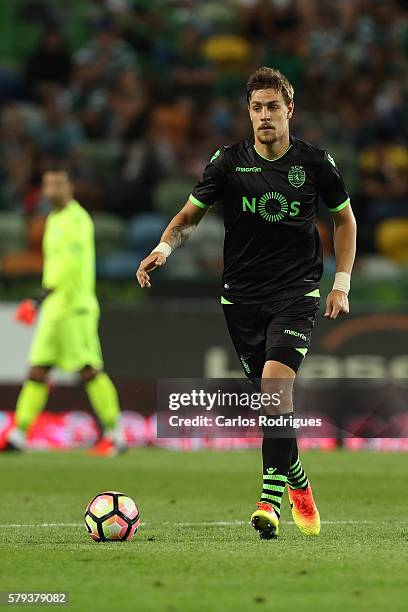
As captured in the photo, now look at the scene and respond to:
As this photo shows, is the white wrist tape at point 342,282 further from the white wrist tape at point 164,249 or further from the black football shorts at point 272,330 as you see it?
the white wrist tape at point 164,249

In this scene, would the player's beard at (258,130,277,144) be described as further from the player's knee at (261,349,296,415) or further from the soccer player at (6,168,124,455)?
the soccer player at (6,168,124,455)

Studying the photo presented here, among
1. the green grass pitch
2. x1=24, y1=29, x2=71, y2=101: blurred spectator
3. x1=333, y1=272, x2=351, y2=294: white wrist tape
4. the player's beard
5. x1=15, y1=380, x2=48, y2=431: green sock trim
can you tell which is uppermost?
x1=24, y1=29, x2=71, y2=101: blurred spectator

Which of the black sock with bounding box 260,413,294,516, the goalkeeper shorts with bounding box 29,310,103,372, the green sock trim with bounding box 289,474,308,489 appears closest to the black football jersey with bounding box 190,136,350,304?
the black sock with bounding box 260,413,294,516

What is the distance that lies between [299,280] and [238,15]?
13.3 m

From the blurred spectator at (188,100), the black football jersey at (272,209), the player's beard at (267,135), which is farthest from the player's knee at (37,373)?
the player's beard at (267,135)

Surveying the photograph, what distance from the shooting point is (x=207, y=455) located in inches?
510

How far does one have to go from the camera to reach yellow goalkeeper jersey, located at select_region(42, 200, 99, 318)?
12.1 metres

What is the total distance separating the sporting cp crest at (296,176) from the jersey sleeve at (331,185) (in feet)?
0.28

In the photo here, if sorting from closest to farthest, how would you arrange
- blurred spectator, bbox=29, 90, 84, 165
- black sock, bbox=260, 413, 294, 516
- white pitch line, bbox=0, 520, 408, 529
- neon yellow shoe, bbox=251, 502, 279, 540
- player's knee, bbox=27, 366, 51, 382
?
neon yellow shoe, bbox=251, 502, 279, 540 < black sock, bbox=260, 413, 294, 516 < white pitch line, bbox=0, 520, 408, 529 < player's knee, bbox=27, 366, 51, 382 < blurred spectator, bbox=29, 90, 84, 165

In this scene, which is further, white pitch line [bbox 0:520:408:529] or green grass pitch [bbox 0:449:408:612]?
white pitch line [bbox 0:520:408:529]

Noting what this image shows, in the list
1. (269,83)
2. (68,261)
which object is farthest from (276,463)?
(68,261)

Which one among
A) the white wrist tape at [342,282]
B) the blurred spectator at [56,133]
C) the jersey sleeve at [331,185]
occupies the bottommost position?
the white wrist tape at [342,282]

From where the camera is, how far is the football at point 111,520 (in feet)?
21.9

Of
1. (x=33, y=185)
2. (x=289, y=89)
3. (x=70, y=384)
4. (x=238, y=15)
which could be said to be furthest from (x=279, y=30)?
(x=289, y=89)
